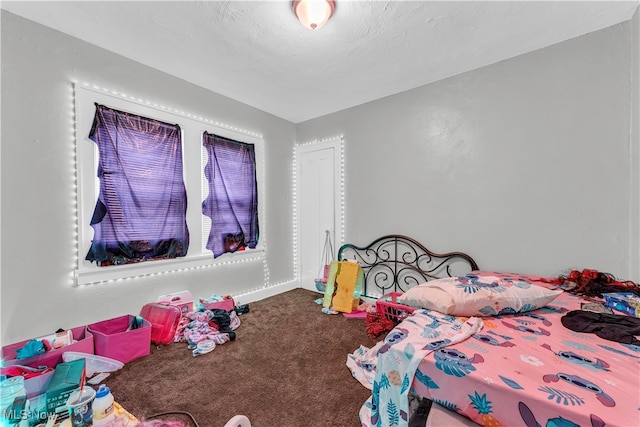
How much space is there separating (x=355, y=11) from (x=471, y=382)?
226 cm

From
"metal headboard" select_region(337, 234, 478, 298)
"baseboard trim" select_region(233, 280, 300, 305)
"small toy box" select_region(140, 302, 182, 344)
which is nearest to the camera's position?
"small toy box" select_region(140, 302, 182, 344)

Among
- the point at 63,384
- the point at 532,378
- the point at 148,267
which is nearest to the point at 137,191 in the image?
the point at 148,267

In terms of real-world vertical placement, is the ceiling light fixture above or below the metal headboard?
above

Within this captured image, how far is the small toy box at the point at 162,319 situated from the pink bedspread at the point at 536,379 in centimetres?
213

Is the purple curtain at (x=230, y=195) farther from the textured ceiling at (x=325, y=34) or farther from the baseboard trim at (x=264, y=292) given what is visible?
the textured ceiling at (x=325, y=34)

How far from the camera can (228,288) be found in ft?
10.3

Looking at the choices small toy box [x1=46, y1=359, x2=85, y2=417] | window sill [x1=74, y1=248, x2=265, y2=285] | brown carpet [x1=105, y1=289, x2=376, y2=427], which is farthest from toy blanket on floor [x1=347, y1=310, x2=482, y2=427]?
window sill [x1=74, y1=248, x2=265, y2=285]

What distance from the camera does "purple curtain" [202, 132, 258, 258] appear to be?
117 inches

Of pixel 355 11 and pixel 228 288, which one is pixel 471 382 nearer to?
pixel 355 11

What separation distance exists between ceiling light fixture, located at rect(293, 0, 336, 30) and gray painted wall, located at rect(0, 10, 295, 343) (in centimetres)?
171

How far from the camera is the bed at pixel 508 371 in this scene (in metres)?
0.84

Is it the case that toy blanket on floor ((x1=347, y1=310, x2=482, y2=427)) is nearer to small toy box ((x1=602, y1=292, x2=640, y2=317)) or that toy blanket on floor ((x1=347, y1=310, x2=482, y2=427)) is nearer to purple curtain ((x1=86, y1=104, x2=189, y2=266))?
small toy box ((x1=602, y1=292, x2=640, y2=317))

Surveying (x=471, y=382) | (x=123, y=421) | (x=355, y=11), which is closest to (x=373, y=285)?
(x=471, y=382)

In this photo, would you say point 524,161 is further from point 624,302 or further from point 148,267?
point 148,267
